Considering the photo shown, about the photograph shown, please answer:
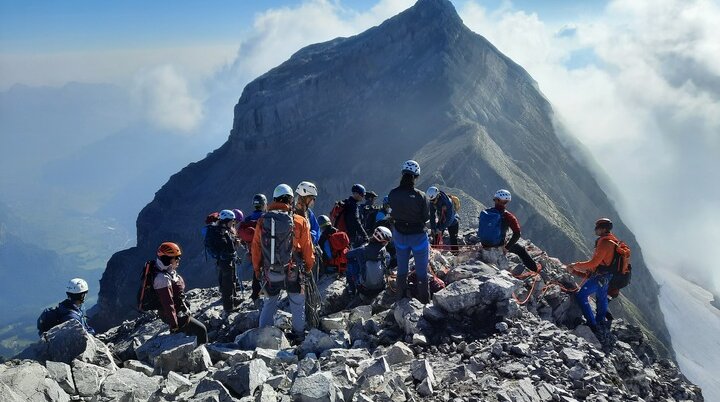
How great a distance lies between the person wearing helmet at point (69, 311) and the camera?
1020 cm

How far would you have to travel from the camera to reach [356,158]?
330 ft

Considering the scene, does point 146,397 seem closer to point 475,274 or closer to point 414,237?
point 414,237

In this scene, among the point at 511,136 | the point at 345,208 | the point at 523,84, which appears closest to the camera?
the point at 345,208

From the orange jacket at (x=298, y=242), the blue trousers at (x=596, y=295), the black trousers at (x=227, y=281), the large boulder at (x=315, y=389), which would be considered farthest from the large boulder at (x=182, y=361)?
the blue trousers at (x=596, y=295)

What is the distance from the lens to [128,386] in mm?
8258

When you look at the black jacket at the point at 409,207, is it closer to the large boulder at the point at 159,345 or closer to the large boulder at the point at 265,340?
the large boulder at the point at 265,340

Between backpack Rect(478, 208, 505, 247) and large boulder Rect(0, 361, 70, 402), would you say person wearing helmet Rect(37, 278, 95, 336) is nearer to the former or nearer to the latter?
large boulder Rect(0, 361, 70, 402)

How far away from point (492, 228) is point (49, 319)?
36.9 feet

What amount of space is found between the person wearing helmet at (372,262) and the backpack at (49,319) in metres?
6.94

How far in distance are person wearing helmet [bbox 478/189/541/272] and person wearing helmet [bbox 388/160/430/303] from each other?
3.51 m

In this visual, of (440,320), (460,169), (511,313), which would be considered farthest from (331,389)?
(460,169)

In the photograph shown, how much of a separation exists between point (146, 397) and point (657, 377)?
35.3 feet

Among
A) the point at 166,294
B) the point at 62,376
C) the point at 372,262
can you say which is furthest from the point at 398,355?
the point at 62,376

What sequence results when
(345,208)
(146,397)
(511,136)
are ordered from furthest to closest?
(511,136) → (345,208) → (146,397)
